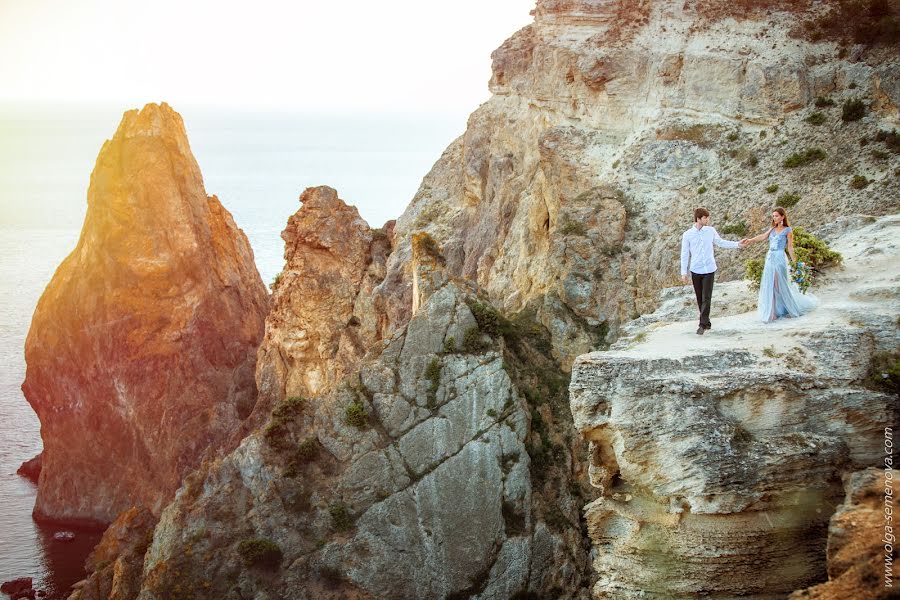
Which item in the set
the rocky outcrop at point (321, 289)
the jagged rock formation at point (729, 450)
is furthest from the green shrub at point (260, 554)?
the rocky outcrop at point (321, 289)

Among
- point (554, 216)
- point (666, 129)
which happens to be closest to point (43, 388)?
point (554, 216)

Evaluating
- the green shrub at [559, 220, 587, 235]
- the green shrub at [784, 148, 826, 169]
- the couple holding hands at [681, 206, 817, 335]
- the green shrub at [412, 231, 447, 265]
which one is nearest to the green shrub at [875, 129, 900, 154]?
the green shrub at [784, 148, 826, 169]

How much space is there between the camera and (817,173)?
38656 millimetres

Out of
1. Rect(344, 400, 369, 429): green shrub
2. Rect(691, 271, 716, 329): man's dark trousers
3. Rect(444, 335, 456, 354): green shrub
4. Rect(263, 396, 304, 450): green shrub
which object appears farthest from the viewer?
Rect(444, 335, 456, 354): green shrub

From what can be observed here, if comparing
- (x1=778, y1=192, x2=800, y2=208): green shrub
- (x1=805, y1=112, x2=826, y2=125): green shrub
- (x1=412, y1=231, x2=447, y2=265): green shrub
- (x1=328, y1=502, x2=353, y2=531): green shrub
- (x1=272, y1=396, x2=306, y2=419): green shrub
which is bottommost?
(x1=328, y1=502, x2=353, y2=531): green shrub

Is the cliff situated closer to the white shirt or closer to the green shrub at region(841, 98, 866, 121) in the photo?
the green shrub at region(841, 98, 866, 121)

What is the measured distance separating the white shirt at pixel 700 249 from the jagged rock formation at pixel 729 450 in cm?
279

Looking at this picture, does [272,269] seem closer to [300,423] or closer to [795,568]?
[300,423]

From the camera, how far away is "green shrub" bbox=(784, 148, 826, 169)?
129 feet

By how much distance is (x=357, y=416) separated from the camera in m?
37.5

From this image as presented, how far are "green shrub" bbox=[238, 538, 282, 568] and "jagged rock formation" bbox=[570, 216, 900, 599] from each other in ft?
60.8

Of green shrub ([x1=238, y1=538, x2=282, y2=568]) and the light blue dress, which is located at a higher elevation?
the light blue dress

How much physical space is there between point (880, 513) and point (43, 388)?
70.8 m

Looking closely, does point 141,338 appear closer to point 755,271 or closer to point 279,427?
point 279,427
